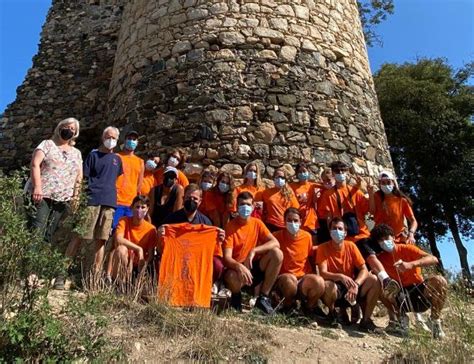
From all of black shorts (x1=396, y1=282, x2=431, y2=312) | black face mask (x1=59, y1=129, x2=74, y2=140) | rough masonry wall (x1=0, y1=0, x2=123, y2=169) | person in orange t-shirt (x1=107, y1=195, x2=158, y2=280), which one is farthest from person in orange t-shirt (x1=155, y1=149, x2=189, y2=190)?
rough masonry wall (x1=0, y1=0, x2=123, y2=169)

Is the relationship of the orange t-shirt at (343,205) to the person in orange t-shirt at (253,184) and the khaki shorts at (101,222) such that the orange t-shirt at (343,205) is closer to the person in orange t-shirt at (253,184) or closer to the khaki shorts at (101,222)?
the person in orange t-shirt at (253,184)

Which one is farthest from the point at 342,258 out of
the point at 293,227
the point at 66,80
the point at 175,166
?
the point at 66,80

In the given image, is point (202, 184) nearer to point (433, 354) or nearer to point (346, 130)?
point (346, 130)

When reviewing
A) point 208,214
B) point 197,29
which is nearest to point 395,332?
point 208,214

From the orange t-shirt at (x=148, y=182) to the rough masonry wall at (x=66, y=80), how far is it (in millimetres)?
3811

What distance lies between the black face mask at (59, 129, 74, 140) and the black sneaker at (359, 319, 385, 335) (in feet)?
10.6

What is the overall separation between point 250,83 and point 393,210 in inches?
103

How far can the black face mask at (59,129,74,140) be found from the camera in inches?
166

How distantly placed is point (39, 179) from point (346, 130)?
434 cm

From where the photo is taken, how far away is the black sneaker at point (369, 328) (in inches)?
165

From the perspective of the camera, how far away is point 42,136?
9625mm

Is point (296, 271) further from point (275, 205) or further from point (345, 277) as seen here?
point (275, 205)

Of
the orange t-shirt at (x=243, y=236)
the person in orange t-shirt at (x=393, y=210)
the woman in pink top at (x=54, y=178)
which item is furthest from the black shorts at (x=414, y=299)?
the woman in pink top at (x=54, y=178)

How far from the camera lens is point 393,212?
16.7 feet
